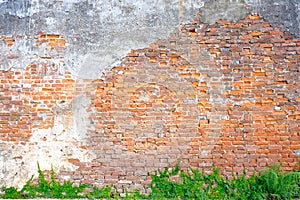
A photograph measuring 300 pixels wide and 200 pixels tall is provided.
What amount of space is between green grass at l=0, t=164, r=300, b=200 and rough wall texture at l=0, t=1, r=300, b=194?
0.38 ft

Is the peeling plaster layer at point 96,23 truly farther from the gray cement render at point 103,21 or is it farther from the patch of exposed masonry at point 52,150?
the patch of exposed masonry at point 52,150

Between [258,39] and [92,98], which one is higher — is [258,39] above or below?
above

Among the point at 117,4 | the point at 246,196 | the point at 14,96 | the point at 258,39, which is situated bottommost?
the point at 246,196

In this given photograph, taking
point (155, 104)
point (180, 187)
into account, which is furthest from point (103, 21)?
point (180, 187)

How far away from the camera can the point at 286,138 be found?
12.6ft

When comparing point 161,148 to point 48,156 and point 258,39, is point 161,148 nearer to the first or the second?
point 48,156

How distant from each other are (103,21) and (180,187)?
2.50 metres

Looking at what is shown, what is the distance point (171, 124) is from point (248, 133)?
1.03m

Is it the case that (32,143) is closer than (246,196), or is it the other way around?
(246,196)

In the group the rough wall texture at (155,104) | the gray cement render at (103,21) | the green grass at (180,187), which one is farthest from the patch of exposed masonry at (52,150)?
the gray cement render at (103,21)

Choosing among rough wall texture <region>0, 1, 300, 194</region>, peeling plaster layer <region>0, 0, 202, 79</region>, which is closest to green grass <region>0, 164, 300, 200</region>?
rough wall texture <region>0, 1, 300, 194</region>

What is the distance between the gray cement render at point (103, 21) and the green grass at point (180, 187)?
156 cm

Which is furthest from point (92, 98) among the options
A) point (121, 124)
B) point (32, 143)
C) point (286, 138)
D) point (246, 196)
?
point (286, 138)

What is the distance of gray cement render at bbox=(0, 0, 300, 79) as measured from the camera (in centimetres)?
397
